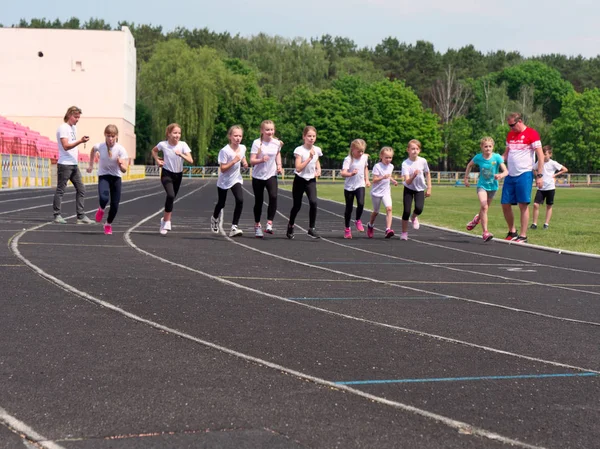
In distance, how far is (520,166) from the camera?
14023 millimetres

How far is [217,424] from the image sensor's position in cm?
376

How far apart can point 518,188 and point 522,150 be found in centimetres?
61

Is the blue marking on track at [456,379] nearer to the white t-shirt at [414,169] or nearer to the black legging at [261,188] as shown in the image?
the black legging at [261,188]

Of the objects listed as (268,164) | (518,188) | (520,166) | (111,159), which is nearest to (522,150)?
(520,166)

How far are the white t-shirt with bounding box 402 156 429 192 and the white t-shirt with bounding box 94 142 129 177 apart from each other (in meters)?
4.51

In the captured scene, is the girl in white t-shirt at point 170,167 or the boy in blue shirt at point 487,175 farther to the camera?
the boy in blue shirt at point 487,175

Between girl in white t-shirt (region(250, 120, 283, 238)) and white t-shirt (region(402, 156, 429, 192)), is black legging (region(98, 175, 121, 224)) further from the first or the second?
white t-shirt (region(402, 156, 429, 192))

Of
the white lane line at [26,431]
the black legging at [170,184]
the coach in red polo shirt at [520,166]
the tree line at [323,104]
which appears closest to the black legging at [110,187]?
the black legging at [170,184]

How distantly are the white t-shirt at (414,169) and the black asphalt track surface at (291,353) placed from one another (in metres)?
4.19

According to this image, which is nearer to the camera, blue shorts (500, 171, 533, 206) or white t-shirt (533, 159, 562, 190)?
blue shorts (500, 171, 533, 206)

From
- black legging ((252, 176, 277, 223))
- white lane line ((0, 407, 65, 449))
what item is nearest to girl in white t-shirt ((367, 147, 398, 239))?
black legging ((252, 176, 277, 223))

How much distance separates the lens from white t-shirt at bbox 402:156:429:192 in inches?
565

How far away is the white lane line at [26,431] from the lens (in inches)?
136

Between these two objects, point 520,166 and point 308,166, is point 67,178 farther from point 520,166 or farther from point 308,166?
point 520,166
